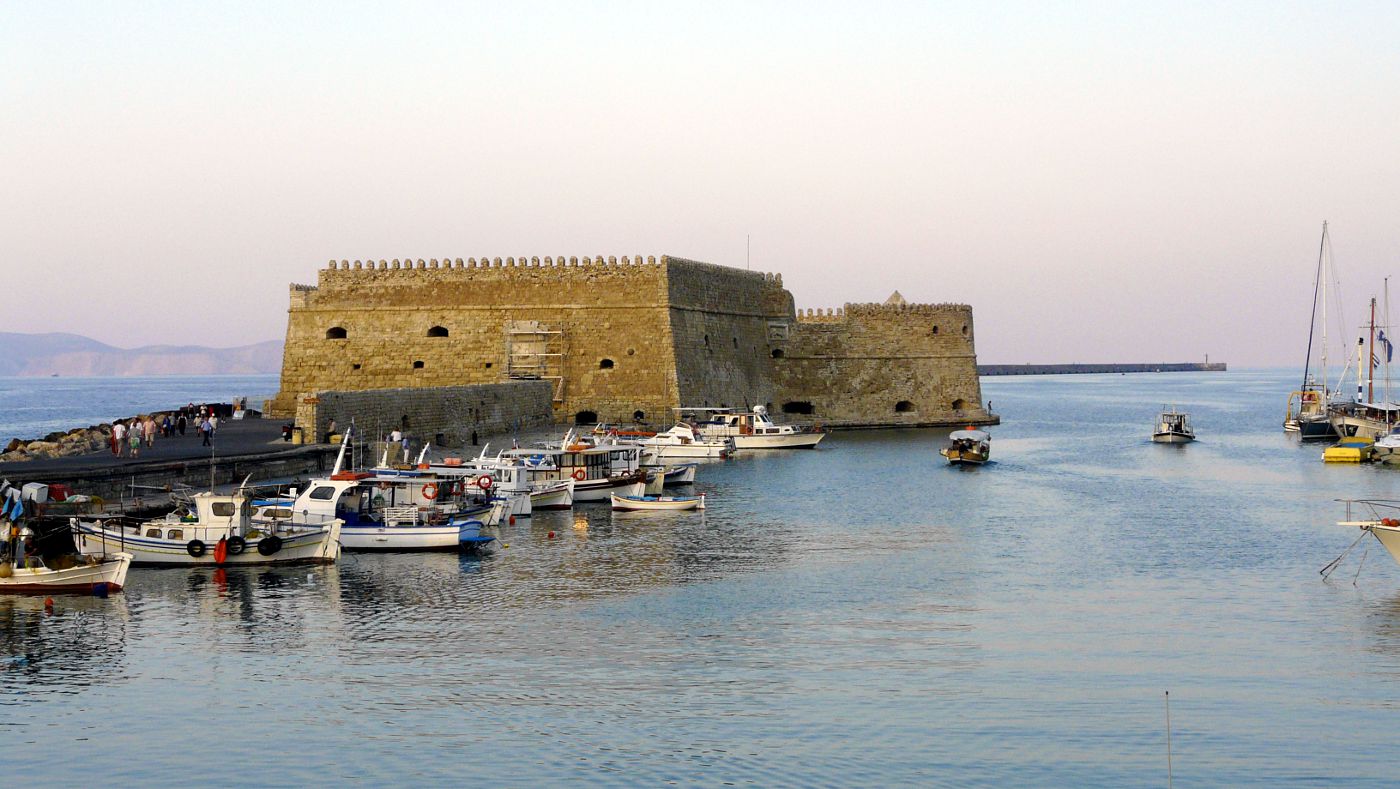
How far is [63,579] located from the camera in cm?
1930

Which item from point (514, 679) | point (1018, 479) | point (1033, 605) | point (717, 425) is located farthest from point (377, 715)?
point (717, 425)

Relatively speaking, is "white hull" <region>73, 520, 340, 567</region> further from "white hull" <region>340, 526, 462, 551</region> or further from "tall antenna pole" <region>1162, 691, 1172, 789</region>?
"tall antenna pole" <region>1162, 691, 1172, 789</region>

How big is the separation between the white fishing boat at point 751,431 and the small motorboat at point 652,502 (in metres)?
17.1

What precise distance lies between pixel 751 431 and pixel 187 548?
29743 millimetres

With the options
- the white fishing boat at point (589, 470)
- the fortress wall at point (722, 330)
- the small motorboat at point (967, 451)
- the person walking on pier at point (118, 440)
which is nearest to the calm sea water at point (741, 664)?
the white fishing boat at point (589, 470)

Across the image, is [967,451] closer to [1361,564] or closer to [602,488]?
[602,488]

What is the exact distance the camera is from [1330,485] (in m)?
37.1

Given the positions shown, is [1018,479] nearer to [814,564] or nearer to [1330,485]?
[1330,485]

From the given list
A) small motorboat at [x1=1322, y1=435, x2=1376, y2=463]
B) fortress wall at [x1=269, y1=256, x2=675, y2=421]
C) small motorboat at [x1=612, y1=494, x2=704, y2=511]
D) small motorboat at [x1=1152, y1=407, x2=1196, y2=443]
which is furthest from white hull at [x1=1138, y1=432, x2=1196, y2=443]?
small motorboat at [x1=612, y1=494, x2=704, y2=511]

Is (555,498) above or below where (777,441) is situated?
below

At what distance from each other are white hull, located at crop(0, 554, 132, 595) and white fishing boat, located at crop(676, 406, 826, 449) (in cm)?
2972

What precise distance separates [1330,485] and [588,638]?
1047 inches

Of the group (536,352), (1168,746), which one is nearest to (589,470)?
(536,352)

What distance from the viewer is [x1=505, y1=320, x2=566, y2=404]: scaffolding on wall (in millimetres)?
48375
